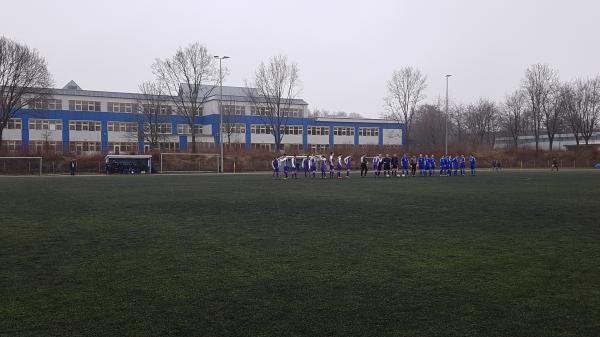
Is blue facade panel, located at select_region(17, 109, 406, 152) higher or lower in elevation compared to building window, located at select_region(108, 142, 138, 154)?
higher

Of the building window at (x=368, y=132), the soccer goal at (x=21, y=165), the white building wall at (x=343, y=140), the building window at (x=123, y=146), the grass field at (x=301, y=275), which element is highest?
the building window at (x=368, y=132)

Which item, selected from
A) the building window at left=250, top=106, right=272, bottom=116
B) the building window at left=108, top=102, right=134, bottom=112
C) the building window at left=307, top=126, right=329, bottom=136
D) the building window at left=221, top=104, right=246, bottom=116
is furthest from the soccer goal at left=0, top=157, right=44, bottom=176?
the building window at left=307, top=126, right=329, bottom=136

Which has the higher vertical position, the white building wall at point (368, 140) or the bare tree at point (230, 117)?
the bare tree at point (230, 117)

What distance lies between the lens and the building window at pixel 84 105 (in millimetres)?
71800

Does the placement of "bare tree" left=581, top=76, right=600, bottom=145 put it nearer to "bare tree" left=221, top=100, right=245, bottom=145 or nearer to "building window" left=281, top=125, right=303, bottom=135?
"building window" left=281, top=125, right=303, bottom=135

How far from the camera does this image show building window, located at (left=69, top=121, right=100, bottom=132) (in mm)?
70812

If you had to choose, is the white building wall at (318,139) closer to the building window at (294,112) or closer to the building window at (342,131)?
the building window at (342,131)

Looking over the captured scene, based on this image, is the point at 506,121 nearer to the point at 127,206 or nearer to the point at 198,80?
the point at 198,80

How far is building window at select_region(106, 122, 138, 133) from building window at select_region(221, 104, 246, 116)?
1370cm

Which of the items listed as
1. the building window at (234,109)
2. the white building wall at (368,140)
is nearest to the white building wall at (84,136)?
the building window at (234,109)

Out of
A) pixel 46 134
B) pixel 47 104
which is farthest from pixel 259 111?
pixel 46 134

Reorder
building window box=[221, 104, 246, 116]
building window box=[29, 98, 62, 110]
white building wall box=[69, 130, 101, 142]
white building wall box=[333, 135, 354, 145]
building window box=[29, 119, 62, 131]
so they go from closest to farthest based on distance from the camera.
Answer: building window box=[29, 98, 62, 110] → building window box=[29, 119, 62, 131] → white building wall box=[69, 130, 101, 142] → building window box=[221, 104, 246, 116] → white building wall box=[333, 135, 354, 145]

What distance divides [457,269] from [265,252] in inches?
123

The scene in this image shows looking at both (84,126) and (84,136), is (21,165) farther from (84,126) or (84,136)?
(84,126)
